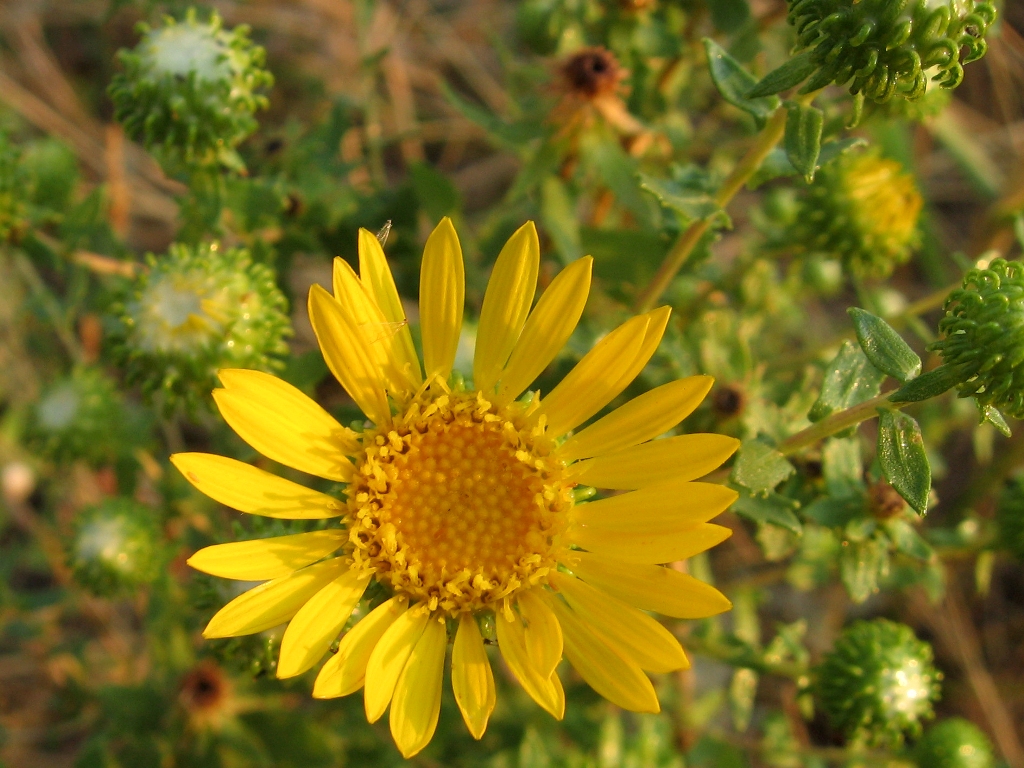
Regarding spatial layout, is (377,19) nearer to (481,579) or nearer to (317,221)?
(317,221)

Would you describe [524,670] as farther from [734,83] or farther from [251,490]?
[734,83]

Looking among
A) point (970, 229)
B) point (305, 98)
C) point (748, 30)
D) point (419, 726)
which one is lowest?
point (419, 726)

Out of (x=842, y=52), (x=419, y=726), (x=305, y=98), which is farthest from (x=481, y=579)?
(x=305, y=98)

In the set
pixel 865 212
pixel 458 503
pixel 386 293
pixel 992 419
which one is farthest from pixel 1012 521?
pixel 386 293

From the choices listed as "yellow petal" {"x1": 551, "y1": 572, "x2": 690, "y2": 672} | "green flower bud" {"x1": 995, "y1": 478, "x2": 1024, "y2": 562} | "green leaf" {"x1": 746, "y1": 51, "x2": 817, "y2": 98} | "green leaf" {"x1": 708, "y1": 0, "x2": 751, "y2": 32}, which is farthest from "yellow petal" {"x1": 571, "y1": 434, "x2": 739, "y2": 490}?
"green leaf" {"x1": 708, "y1": 0, "x2": 751, "y2": 32}

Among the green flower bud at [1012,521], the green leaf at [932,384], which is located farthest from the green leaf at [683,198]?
the green flower bud at [1012,521]

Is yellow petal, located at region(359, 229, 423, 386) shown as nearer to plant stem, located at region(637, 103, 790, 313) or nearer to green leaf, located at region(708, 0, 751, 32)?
plant stem, located at region(637, 103, 790, 313)
